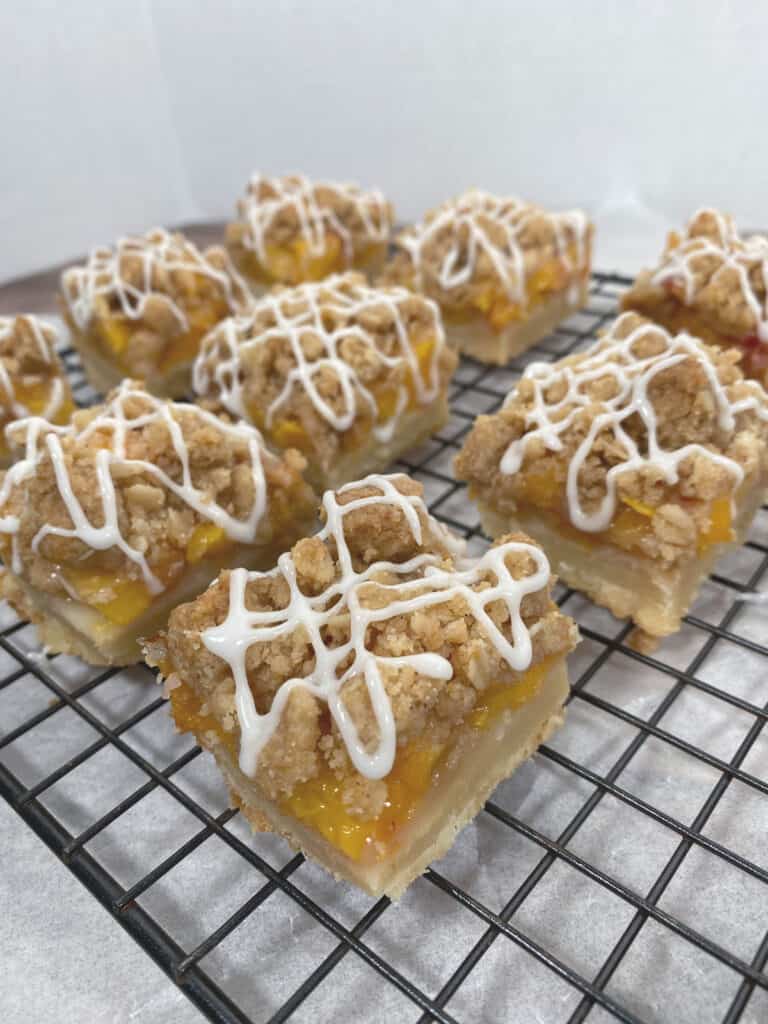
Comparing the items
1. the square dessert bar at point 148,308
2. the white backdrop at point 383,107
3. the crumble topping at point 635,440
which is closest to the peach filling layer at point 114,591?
the crumble topping at point 635,440

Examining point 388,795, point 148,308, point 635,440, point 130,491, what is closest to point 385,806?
point 388,795

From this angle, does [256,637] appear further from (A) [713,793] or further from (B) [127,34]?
(B) [127,34]

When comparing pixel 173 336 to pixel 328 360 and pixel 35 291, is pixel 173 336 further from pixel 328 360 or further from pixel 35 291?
pixel 35 291

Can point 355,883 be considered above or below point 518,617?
below

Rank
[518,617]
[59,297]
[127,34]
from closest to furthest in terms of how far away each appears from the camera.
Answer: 1. [518,617]
2. [59,297]
3. [127,34]

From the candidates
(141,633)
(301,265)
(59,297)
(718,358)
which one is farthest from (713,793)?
(59,297)
